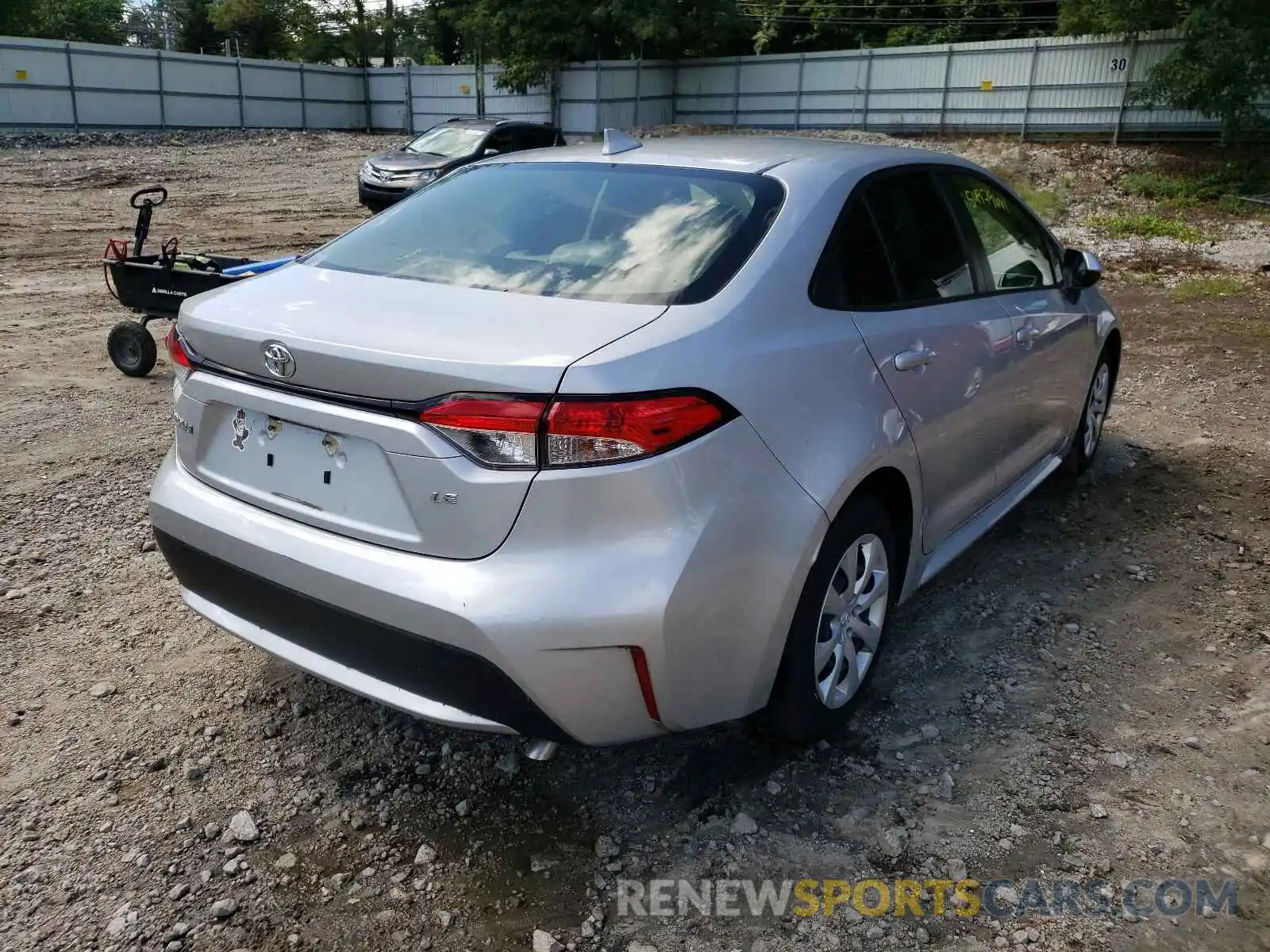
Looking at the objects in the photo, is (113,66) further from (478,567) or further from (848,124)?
(478,567)

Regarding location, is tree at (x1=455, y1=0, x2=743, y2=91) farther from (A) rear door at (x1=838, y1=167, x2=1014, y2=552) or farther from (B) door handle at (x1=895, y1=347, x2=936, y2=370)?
(B) door handle at (x1=895, y1=347, x2=936, y2=370)

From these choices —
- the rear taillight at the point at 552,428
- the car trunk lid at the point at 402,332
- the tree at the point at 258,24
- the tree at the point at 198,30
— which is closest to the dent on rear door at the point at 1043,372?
the car trunk lid at the point at 402,332

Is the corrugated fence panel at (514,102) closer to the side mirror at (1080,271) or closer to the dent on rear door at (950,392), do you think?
the side mirror at (1080,271)

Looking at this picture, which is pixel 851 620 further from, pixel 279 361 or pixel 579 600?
pixel 279 361

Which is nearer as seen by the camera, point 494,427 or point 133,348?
point 494,427

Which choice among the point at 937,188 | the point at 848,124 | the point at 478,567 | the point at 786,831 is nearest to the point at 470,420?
the point at 478,567

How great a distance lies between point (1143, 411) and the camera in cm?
674

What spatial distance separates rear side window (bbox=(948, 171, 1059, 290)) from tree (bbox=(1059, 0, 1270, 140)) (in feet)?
60.7

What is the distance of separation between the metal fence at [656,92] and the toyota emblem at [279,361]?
23.9m

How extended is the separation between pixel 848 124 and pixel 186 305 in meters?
30.3

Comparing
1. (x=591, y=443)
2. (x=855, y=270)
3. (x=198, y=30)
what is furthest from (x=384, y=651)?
(x=198, y=30)

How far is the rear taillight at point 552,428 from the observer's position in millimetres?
2234

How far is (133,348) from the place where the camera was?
277 inches

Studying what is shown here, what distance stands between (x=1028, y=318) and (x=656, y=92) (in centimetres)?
3403
